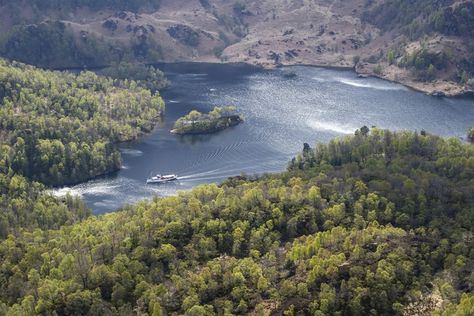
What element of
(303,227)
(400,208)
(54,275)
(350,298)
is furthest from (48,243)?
(400,208)

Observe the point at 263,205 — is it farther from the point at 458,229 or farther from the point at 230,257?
the point at 458,229

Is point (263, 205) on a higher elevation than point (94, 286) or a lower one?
higher

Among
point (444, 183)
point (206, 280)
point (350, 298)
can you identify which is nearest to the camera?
point (350, 298)

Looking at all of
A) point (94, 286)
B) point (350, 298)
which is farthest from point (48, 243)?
point (350, 298)

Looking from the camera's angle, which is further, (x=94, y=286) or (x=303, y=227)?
(x=303, y=227)

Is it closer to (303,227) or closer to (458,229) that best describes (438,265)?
(458,229)

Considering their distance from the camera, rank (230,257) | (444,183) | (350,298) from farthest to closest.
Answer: (444,183)
(230,257)
(350,298)
